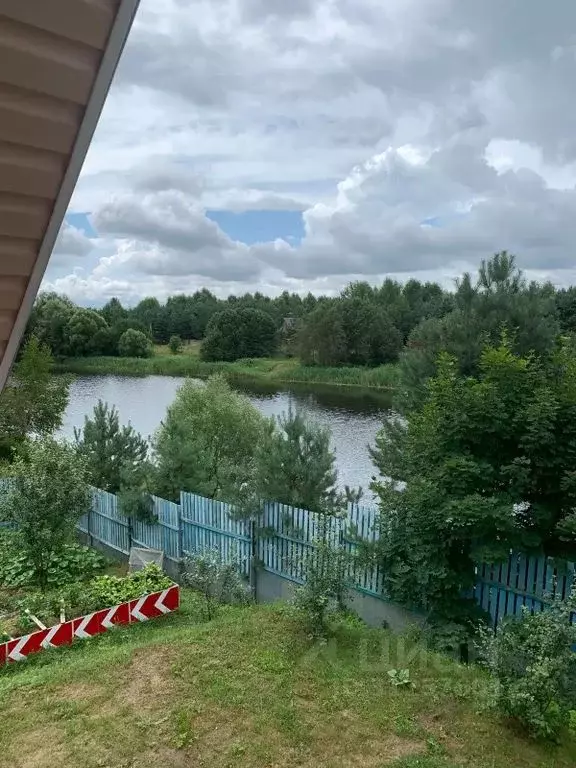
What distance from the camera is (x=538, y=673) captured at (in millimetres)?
4289

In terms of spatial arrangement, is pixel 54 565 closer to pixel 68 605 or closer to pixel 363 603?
pixel 68 605

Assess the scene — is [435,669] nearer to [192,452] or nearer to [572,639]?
[572,639]

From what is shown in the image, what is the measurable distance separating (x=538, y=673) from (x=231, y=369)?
3498cm

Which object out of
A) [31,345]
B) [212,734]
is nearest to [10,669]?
[212,734]

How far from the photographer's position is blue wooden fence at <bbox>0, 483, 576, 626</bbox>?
595 centimetres

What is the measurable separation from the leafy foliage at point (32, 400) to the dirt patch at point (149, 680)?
12976 millimetres

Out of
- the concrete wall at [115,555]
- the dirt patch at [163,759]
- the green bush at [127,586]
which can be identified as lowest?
the concrete wall at [115,555]

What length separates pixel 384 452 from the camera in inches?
405

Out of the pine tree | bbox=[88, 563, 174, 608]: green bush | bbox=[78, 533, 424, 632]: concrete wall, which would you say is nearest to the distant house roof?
bbox=[78, 533, 424, 632]: concrete wall

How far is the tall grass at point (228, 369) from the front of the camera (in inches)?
1353

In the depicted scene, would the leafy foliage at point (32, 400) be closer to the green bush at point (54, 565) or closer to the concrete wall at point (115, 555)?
the concrete wall at point (115, 555)

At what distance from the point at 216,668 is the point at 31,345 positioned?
1589cm

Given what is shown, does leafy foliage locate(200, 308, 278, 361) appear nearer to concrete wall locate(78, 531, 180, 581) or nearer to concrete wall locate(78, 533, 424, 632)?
concrete wall locate(78, 531, 180, 581)

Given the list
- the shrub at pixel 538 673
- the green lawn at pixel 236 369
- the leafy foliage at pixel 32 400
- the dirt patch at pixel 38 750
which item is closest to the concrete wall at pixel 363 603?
the shrub at pixel 538 673
